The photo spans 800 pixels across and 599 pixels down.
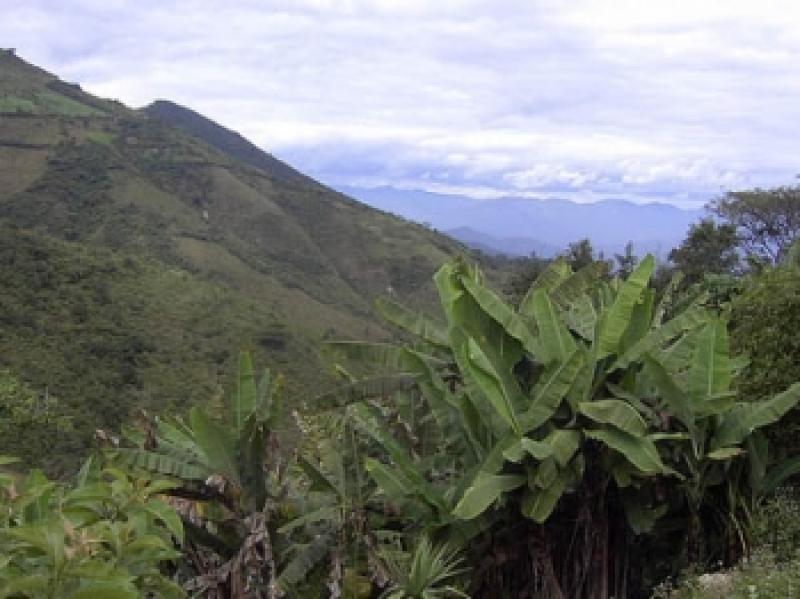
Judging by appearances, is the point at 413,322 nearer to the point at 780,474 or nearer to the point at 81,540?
the point at 780,474

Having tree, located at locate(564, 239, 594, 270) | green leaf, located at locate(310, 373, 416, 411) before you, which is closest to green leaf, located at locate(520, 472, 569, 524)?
green leaf, located at locate(310, 373, 416, 411)

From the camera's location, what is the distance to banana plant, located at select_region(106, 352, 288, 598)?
19.9 ft

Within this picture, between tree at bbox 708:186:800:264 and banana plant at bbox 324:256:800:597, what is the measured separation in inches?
921

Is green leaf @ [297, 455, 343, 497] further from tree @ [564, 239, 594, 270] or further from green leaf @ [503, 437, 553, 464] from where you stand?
tree @ [564, 239, 594, 270]

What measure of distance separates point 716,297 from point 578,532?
23.0 feet

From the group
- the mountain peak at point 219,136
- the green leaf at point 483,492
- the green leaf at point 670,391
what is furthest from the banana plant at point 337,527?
the mountain peak at point 219,136

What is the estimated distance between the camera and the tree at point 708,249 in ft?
82.5

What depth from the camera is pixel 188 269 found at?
72812 millimetres

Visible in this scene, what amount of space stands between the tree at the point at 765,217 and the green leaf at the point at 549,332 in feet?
77.6

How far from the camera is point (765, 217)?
29094 mm

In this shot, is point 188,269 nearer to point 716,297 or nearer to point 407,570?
point 716,297

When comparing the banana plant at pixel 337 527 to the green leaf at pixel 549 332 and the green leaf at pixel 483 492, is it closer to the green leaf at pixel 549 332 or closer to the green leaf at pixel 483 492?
the green leaf at pixel 483 492

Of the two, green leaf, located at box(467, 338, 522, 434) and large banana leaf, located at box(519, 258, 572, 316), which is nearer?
green leaf, located at box(467, 338, 522, 434)

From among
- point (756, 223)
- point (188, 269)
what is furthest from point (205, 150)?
point (756, 223)
